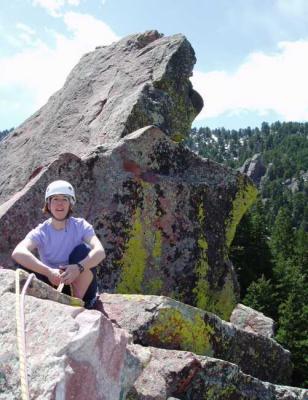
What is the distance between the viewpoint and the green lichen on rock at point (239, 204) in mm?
11305

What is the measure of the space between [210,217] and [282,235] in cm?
6675

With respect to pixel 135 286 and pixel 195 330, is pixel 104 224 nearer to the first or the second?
pixel 135 286

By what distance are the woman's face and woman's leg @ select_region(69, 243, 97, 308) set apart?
0.48 m

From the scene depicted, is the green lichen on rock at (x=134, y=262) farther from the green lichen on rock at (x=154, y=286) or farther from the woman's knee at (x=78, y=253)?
the woman's knee at (x=78, y=253)

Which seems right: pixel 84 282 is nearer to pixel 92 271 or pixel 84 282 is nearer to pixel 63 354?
pixel 92 271

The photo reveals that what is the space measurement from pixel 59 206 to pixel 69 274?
1.02m

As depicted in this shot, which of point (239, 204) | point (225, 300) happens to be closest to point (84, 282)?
point (225, 300)

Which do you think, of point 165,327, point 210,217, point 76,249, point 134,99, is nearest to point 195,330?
point 165,327

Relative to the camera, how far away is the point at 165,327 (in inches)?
292

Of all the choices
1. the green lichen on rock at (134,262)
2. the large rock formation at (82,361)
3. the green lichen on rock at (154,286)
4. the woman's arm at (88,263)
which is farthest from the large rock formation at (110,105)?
the large rock formation at (82,361)

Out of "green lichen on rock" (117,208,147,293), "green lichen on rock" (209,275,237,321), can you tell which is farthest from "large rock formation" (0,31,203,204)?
"green lichen on rock" (209,275,237,321)

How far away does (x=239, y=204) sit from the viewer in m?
11.4

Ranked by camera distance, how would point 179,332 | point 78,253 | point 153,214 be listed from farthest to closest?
point 153,214 → point 179,332 → point 78,253

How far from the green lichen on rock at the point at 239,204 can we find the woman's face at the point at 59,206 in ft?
16.0
